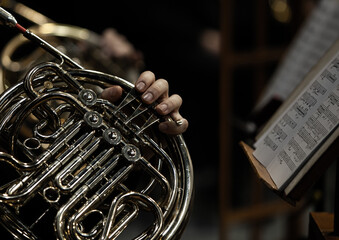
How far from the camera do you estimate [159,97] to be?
1.11 m

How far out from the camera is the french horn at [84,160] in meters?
1.02

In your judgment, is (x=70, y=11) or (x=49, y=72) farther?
(x=70, y=11)

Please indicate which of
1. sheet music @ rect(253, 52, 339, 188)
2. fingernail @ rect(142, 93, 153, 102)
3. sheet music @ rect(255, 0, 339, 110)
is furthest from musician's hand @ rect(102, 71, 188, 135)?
sheet music @ rect(255, 0, 339, 110)

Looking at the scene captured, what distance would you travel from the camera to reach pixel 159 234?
40.6 inches

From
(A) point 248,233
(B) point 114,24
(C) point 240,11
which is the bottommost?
(A) point 248,233

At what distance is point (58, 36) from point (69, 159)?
0.92 metres

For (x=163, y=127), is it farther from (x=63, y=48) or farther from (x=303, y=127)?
(x=63, y=48)

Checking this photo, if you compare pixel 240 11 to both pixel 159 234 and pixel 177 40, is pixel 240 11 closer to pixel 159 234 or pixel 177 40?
pixel 177 40

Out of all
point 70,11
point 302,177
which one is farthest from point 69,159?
point 70,11

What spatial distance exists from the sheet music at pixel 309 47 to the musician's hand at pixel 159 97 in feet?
2.39

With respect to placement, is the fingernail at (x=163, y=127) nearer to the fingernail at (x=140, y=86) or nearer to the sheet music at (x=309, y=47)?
the fingernail at (x=140, y=86)

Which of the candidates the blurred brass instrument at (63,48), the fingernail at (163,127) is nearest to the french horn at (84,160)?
the fingernail at (163,127)

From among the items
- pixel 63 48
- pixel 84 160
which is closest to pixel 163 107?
pixel 84 160

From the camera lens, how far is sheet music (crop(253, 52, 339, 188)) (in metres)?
0.97
